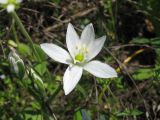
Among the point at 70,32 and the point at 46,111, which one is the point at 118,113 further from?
the point at 70,32

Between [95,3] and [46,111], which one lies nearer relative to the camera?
[46,111]

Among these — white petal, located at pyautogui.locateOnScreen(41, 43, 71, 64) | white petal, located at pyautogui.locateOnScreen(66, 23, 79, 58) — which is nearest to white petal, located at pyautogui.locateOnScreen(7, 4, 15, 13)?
white petal, located at pyautogui.locateOnScreen(41, 43, 71, 64)

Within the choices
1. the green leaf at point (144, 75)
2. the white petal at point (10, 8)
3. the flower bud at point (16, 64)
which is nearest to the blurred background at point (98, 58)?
the green leaf at point (144, 75)

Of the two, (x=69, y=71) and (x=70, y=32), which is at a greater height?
(x=70, y=32)

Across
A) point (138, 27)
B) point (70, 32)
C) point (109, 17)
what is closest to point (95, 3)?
point (109, 17)

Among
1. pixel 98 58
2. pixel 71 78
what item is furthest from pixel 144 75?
pixel 71 78

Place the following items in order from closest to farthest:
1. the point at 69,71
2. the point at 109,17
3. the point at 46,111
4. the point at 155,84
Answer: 1. the point at 69,71
2. the point at 46,111
3. the point at 155,84
4. the point at 109,17

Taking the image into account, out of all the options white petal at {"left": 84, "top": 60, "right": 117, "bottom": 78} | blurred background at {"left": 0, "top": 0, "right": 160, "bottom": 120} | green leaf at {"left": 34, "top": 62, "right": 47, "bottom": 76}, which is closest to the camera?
white petal at {"left": 84, "top": 60, "right": 117, "bottom": 78}

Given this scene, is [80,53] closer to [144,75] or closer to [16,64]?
[16,64]

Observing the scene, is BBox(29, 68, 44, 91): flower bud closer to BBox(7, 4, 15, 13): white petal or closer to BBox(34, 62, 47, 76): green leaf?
BBox(34, 62, 47, 76): green leaf
